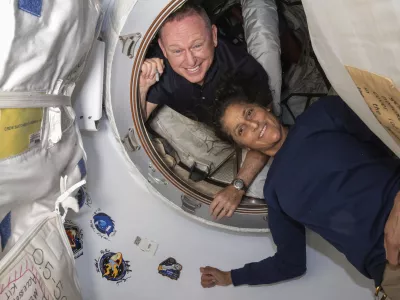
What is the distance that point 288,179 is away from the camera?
1060 millimetres

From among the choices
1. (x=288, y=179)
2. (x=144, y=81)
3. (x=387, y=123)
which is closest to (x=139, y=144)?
(x=144, y=81)

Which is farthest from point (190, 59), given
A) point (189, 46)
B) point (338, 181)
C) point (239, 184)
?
point (338, 181)

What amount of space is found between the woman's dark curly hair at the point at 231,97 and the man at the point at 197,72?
0.01 metres

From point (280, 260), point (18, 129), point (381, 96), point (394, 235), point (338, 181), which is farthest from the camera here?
point (280, 260)

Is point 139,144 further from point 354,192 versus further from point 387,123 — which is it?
point 387,123

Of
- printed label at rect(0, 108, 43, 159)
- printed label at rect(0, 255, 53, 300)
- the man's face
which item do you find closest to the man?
the man's face

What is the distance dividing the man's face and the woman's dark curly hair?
8 cm

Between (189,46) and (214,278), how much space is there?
71 cm

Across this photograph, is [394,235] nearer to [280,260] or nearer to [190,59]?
[280,260]

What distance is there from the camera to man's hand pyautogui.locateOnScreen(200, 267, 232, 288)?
1.35 m

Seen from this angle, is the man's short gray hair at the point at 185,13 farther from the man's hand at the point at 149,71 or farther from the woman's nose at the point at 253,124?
the woman's nose at the point at 253,124

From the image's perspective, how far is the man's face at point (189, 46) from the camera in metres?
1.18

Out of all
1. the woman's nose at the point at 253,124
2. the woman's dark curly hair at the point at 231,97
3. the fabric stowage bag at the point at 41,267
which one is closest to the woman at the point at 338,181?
the woman's nose at the point at 253,124

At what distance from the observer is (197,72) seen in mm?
1311
